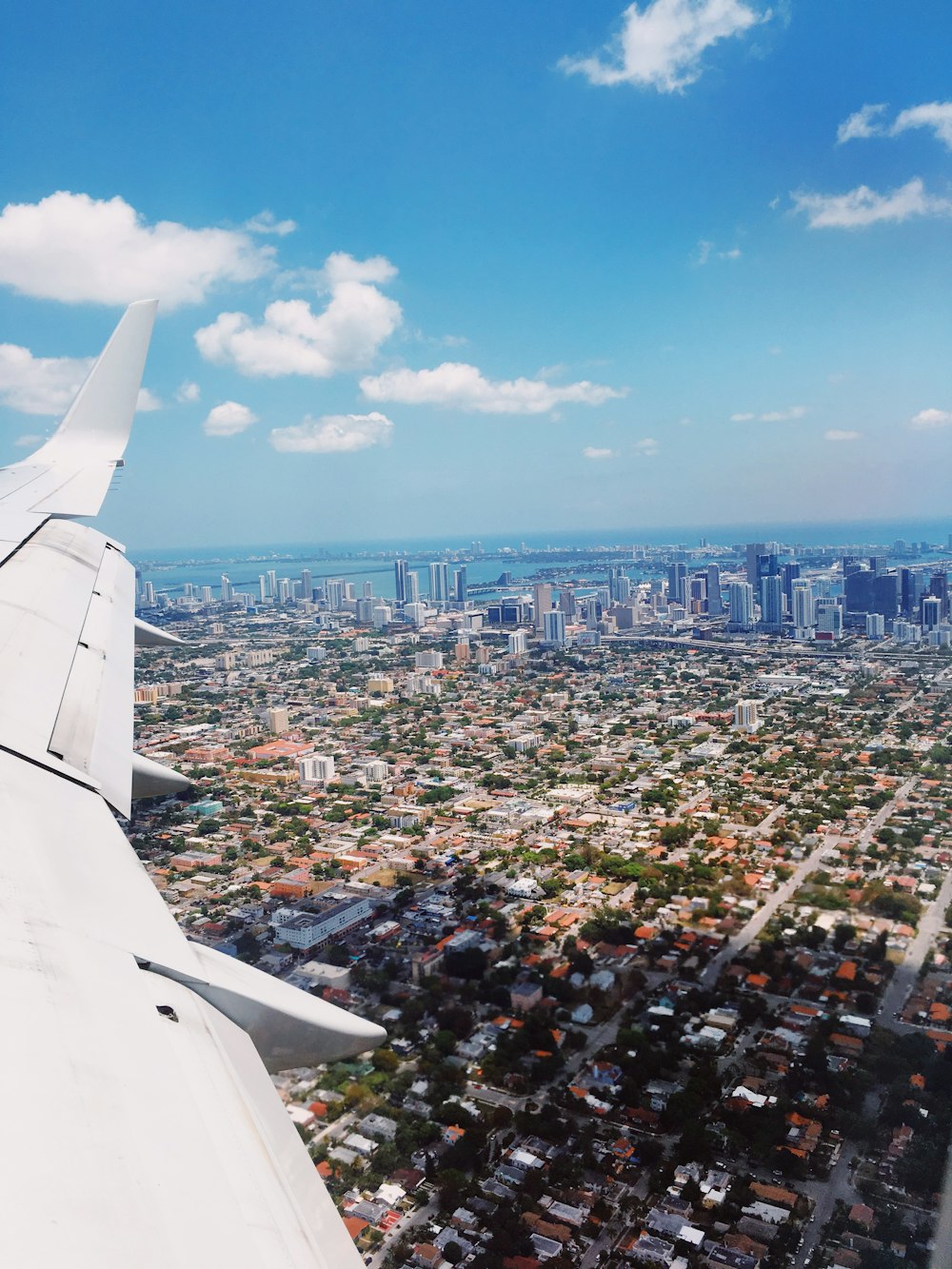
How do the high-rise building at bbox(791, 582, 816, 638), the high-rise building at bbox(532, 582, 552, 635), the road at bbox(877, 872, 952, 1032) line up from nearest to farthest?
1. the road at bbox(877, 872, 952, 1032)
2. the high-rise building at bbox(791, 582, 816, 638)
3. the high-rise building at bbox(532, 582, 552, 635)

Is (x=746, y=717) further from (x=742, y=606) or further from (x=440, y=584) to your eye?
(x=440, y=584)

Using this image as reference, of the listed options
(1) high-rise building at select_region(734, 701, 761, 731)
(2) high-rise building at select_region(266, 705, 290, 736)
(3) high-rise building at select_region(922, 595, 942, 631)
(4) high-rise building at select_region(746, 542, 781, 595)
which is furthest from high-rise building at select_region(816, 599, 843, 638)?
(2) high-rise building at select_region(266, 705, 290, 736)

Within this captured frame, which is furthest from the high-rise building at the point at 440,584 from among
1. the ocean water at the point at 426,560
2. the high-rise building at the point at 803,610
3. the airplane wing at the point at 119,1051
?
the airplane wing at the point at 119,1051

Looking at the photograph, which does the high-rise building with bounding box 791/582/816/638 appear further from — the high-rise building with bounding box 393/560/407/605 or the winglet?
the winglet

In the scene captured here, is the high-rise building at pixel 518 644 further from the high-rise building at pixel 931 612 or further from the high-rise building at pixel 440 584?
the high-rise building at pixel 931 612

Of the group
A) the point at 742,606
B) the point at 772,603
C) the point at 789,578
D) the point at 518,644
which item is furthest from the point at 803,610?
the point at 518,644

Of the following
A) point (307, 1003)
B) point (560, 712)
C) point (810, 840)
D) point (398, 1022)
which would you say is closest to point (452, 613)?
point (560, 712)
